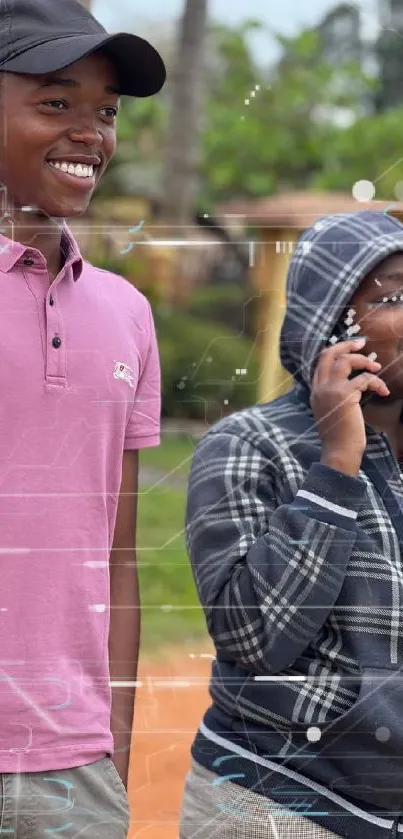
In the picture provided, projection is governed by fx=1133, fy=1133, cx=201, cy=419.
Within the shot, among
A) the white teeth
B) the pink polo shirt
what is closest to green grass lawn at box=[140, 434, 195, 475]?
the pink polo shirt

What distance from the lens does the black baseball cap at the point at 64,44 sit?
1.25 m

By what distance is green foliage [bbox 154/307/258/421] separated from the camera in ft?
4.57

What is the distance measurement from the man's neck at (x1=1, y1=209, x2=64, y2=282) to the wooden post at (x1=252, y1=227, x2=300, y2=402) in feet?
0.83

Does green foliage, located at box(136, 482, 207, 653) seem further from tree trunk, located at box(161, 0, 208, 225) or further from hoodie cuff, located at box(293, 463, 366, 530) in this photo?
tree trunk, located at box(161, 0, 208, 225)

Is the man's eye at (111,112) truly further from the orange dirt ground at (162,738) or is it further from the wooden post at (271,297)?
the orange dirt ground at (162,738)

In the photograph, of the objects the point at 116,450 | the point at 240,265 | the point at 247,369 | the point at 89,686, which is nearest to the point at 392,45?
the point at 240,265

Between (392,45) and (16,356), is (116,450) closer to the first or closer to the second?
(16,356)

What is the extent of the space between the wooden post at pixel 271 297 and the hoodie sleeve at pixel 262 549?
0.37ft

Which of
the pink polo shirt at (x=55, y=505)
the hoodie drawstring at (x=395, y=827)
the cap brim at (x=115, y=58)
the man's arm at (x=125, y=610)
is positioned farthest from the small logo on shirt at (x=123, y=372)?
the hoodie drawstring at (x=395, y=827)

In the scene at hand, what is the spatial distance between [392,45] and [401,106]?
100mm

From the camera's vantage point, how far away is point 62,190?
1.29m

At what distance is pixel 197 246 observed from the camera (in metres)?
1.40

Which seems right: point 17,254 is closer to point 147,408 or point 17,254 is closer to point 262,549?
point 147,408

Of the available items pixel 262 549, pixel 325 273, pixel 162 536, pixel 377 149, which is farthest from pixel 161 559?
pixel 377 149
